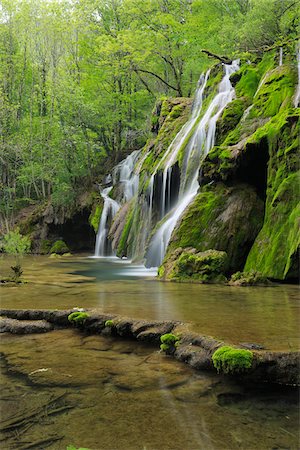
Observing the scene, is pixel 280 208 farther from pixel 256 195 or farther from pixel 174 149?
pixel 174 149

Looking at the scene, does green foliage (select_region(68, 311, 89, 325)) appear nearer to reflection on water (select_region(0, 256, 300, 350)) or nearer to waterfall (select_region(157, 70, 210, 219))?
reflection on water (select_region(0, 256, 300, 350))

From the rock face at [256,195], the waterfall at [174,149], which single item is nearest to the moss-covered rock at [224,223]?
the rock face at [256,195]

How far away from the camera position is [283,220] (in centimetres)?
945

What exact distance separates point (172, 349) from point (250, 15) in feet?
54.0

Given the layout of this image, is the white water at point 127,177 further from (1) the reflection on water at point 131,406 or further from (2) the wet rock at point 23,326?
(1) the reflection on water at point 131,406

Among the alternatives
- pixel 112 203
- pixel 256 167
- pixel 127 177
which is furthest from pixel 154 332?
pixel 127 177

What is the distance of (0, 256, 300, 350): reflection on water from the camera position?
184 inches

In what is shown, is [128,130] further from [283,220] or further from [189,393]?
[189,393]

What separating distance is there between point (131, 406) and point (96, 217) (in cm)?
2041

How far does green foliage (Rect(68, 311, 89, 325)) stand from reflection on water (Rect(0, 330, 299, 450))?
100cm

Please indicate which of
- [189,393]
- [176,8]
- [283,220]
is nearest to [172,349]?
[189,393]

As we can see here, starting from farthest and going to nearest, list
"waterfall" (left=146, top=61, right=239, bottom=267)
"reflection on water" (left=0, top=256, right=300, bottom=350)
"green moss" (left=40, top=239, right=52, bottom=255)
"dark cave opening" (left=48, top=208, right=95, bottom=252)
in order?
"dark cave opening" (left=48, top=208, right=95, bottom=252) < "green moss" (left=40, top=239, right=52, bottom=255) < "waterfall" (left=146, top=61, right=239, bottom=267) < "reflection on water" (left=0, top=256, right=300, bottom=350)

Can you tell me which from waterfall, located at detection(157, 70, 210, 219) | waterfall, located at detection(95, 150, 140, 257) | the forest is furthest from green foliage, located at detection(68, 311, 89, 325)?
the forest

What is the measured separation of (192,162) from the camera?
1471 centimetres
